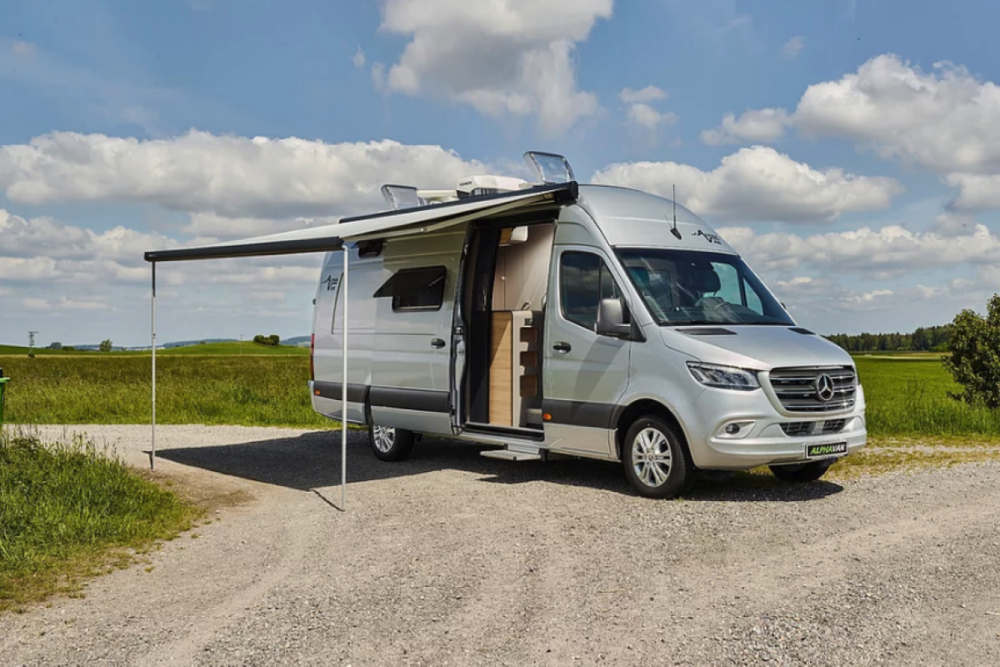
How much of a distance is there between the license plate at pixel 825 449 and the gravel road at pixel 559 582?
1.38 feet

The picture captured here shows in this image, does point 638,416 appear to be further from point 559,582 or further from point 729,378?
point 559,582

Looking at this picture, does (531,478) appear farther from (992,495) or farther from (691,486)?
(992,495)

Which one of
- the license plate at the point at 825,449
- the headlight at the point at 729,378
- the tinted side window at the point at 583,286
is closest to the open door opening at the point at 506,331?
the tinted side window at the point at 583,286

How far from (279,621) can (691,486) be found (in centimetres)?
435

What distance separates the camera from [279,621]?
5672mm

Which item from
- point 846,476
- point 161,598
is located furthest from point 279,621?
point 846,476

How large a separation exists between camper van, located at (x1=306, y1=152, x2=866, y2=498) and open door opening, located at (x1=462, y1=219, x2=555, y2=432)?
0.07ft

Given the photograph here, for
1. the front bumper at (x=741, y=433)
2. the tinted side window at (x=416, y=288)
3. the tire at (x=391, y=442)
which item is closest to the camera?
the front bumper at (x=741, y=433)

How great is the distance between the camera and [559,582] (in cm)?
630

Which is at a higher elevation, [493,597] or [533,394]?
[533,394]

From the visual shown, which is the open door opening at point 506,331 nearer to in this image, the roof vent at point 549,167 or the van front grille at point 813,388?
the roof vent at point 549,167

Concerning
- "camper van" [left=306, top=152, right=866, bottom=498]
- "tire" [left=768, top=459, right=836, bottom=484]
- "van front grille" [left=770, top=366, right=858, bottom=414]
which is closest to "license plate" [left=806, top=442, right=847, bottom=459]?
"camper van" [left=306, top=152, right=866, bottom=498]

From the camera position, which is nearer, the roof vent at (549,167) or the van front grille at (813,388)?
the van front grille at (813,388)

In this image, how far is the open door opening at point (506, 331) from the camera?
10.5 meters
